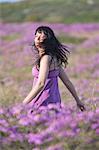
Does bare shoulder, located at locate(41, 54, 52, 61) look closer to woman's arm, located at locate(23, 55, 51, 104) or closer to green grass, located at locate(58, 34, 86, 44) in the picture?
woman's arm, located at locate(23, 55, 51, 104)

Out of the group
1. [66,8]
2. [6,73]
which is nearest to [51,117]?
[6,73]

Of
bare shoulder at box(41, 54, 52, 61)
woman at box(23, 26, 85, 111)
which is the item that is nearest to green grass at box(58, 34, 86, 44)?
woman at box(23, 26, 85, 111)

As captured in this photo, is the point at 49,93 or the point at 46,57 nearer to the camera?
the point at 46,57

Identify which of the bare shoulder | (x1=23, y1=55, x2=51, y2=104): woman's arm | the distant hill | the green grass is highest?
the distant hill

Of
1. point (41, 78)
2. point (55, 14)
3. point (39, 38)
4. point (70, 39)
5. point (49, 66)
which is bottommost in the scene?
point (41, 78)

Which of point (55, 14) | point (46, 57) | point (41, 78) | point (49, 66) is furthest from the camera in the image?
point (55, 14)

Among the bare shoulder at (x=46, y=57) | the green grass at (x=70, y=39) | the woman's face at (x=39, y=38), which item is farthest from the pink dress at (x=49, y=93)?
the green grass at (x=70, y=39)

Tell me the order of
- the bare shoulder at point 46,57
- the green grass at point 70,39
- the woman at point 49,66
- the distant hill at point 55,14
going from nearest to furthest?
the bare shoulder at point 46,57, the woman at point 49,66, the green grass at point 70,39, the distant hill at point 55,14

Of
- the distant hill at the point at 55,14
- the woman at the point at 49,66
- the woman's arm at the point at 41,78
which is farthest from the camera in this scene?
the distant hill at the point at 55,14

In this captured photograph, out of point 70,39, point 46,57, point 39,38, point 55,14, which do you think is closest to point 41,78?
point 46,57

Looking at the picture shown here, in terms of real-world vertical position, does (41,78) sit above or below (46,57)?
below

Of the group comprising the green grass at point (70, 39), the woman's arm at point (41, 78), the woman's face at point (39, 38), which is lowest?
the woman's arm at point (41, 78)

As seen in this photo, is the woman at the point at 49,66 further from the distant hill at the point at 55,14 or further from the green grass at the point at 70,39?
the distant hill at the point at 55,14

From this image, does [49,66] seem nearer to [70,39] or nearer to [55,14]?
[70,39]
